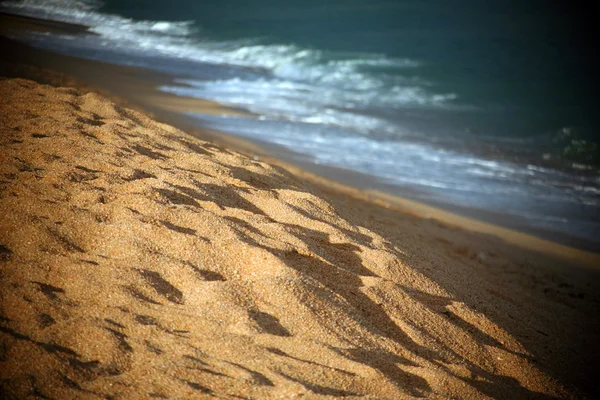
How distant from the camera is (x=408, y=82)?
817 inches

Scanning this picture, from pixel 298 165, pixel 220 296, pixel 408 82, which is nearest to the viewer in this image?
pixel 220 296

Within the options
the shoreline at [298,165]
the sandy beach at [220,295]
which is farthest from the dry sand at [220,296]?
the shoreline at [298,165]

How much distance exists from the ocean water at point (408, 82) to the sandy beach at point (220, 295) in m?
4.39

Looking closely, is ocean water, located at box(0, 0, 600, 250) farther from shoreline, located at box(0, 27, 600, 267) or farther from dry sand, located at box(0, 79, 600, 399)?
dry sand, located at box(0, 79, 600, 399)

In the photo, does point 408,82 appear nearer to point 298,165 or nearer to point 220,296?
point 298,165

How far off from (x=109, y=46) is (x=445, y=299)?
1848cm

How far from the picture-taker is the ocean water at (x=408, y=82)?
31.4 feet

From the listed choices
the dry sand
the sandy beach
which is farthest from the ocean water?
the dry sand

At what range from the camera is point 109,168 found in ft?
12.9

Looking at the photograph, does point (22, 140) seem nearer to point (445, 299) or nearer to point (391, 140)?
point (445, 299)

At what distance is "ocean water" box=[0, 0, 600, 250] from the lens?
31.4 feet

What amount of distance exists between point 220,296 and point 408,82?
1944 cm

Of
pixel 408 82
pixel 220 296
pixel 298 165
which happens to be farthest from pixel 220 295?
pixel 408 82

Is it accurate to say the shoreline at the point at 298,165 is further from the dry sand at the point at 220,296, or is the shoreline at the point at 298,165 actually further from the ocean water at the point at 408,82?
the dry sand at the point at 220,296
